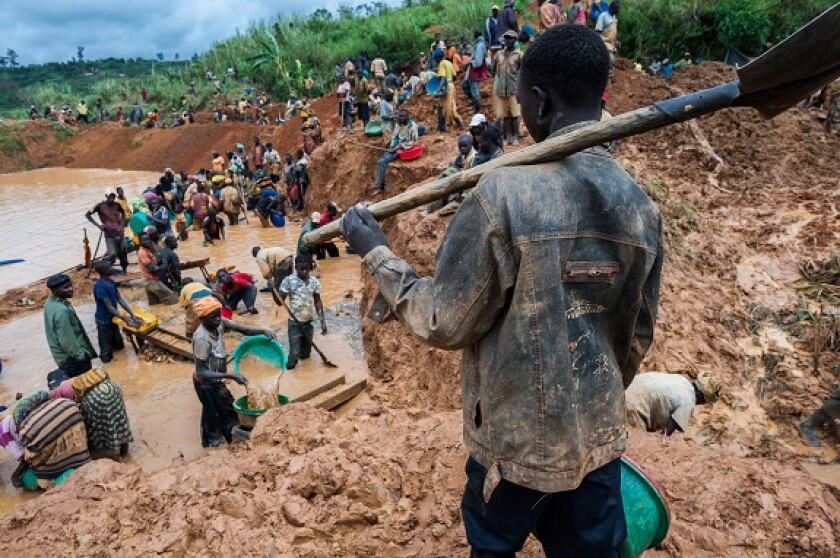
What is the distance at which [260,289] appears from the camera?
9953 mm

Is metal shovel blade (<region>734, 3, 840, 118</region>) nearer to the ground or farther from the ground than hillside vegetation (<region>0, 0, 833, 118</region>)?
nearer to the ground

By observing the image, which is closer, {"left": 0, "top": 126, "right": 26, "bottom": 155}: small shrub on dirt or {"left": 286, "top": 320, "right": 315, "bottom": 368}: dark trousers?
{"left": 286, "top": 320, "right": 315, "bottom": 368}: dark trousers

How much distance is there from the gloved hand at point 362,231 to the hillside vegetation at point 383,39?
21.7 m

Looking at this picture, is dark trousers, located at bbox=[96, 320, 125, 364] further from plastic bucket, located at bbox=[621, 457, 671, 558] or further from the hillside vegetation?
the hillside vegetation

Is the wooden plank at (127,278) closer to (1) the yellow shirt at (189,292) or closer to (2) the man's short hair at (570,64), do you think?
(1) the yellow shirt at (189,292)

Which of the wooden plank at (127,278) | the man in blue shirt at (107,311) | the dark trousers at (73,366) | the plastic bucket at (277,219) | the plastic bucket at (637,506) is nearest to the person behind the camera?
the plastic bucket at (637,506)

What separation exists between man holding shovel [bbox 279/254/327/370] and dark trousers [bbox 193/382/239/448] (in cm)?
131

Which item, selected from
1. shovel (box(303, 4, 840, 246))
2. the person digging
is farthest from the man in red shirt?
shovel (box(303, 4, 840, 246))

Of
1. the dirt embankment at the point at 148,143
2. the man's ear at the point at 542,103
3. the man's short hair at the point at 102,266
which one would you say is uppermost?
the dirt embankment at the point at 148,143

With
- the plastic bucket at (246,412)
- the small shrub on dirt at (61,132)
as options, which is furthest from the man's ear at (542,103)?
the small shrub on dirt at (61,132)

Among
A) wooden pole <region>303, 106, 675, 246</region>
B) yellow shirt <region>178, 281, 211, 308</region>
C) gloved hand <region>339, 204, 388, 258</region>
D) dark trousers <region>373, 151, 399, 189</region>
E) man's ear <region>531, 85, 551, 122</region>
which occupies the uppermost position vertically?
man's ear <region>531, 85, 551, 122</region>

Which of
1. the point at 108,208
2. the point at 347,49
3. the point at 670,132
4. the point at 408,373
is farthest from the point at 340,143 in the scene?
the point at 347,49

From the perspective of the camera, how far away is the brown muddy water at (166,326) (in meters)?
5.80

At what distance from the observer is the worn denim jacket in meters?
1.33
